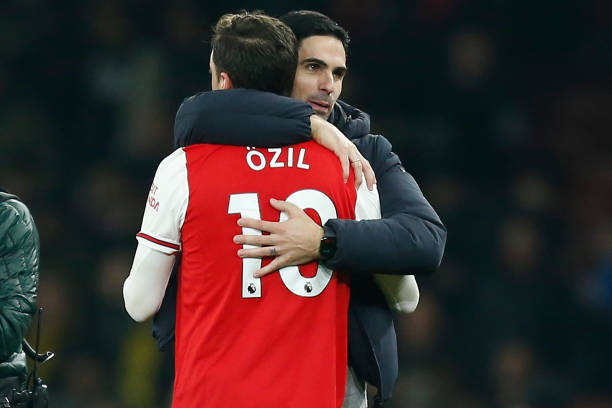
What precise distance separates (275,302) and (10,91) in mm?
5224

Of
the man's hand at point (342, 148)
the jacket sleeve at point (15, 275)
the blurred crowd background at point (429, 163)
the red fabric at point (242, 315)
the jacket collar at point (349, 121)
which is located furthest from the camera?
the blurred crowd background at point (429, 163)

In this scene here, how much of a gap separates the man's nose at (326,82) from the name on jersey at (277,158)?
19.6 inches

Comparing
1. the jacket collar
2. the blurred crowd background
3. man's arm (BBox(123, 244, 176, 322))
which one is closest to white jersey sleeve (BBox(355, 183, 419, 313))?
the jacket collar

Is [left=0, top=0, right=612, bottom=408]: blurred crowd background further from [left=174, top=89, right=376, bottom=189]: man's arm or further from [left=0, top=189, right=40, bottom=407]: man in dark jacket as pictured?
[left=174, top=89, right=376, bottom=189]: man's arm

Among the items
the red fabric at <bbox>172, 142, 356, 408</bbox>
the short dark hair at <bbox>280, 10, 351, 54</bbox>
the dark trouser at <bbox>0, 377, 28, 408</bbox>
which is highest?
the short dark hair at <bbox>280, 10, 351, 54</bbox>

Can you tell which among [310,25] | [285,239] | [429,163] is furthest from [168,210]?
[429,163]

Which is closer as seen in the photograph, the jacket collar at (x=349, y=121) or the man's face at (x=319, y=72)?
the jacket collar at (x=349, y=121)

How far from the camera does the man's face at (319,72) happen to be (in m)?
3.27

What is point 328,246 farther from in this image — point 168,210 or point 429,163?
point 429,163

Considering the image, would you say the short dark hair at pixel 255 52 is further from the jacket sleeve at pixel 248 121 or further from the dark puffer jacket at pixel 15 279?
the dark puffer jacket at pixel 15 279

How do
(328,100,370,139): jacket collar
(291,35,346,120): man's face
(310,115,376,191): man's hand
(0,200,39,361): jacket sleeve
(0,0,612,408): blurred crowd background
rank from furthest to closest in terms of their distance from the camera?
(0,0,612,408): blurred crowd background, (291,35,346,120): man's face, (328,100,370,139): jacket collar, (0,200,39,361): jacket sleeve, (310,115,376,191): man's hand

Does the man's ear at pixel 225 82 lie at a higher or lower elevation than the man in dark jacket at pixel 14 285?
higher

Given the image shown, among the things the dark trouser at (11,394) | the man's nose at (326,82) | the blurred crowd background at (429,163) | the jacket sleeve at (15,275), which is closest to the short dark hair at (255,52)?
the man's nose at (326,82)

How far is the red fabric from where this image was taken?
2730mm
